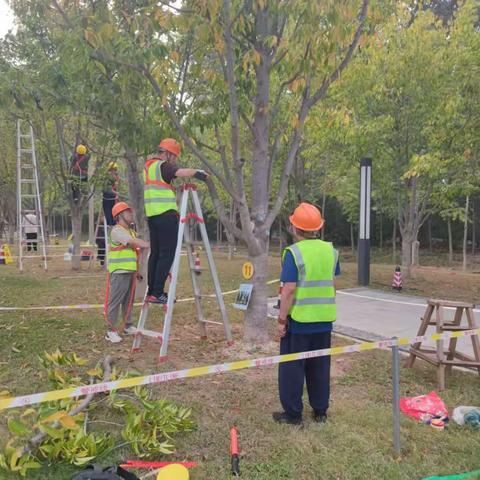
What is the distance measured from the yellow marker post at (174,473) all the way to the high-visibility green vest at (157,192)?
3000 millimetres

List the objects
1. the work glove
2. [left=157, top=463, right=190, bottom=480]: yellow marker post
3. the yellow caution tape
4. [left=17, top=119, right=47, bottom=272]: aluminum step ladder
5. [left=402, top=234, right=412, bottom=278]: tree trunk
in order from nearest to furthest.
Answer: the yellow caution tape < [left=157, top=463, right=190, bottom=480]: yellow marker post < the work glove < [left=402, top=234, right=412, bottom=278]: tree trunk < [left=17, top=119, right=47, bottom=272]: aluminum step ladder

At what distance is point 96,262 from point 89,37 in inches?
505

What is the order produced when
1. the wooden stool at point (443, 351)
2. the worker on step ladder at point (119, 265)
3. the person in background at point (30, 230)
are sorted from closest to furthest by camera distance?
the wooden stool at point (443, 351) < the worker on step ladder at point (119, 265) < the person in background at point (30, 230)

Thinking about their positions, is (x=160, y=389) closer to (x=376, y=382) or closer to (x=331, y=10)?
(x=376, y=382)

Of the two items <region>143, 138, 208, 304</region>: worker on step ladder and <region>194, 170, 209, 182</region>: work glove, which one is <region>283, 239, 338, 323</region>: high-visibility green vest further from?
<region>143, 138, 208, 304</region>: worker on step ladder

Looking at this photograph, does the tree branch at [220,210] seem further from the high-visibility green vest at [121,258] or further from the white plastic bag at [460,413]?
the white plastic bag at [460,413]

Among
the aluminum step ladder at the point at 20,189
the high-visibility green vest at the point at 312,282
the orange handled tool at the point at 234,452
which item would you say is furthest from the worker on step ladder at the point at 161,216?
the aluminum step ladder at the point at 20,189

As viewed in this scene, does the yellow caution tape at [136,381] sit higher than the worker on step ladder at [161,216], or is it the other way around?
the worker on step ladder at [161,216]

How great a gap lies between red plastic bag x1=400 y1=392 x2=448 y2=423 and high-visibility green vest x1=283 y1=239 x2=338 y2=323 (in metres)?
1.12

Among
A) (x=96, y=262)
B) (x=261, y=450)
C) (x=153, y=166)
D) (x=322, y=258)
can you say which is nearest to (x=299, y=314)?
(x=322, y=258)

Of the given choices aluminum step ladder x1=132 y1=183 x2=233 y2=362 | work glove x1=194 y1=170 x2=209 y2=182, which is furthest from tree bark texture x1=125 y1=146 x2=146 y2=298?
work glove x1=194 y1=170 x2=209 y2=182

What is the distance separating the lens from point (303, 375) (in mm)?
3889

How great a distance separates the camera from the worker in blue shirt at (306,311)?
3.81m

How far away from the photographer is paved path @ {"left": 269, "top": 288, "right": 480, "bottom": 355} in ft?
22.5
